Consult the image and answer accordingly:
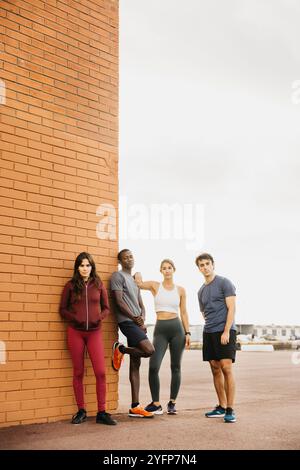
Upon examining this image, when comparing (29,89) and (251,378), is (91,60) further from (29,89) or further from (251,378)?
(251,378)

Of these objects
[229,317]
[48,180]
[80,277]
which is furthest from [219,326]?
[48,180]

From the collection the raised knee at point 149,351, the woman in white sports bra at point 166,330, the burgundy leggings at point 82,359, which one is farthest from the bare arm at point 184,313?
the burgundy leggings at point 82,359

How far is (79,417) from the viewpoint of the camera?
612 cm

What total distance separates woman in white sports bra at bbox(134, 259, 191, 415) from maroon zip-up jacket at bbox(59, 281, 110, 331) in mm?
905

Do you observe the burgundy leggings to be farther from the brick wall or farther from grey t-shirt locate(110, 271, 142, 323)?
grey t-shirt locate(110, 271, 142, 323)

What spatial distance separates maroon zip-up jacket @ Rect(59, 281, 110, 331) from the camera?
622cm

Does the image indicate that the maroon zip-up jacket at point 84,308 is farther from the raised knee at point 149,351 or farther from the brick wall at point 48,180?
the raised knee at point 149,351

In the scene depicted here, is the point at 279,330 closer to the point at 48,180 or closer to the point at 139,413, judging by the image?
the point at 139,413

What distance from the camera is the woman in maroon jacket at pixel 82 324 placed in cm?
622

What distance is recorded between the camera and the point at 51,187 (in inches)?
257

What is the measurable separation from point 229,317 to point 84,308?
1.66m

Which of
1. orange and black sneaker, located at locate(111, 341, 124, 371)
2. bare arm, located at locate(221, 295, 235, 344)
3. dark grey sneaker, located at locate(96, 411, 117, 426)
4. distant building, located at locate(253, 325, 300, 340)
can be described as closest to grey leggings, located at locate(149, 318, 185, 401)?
orange and black sneaker, located at locate(111, 341, 124, 371)
